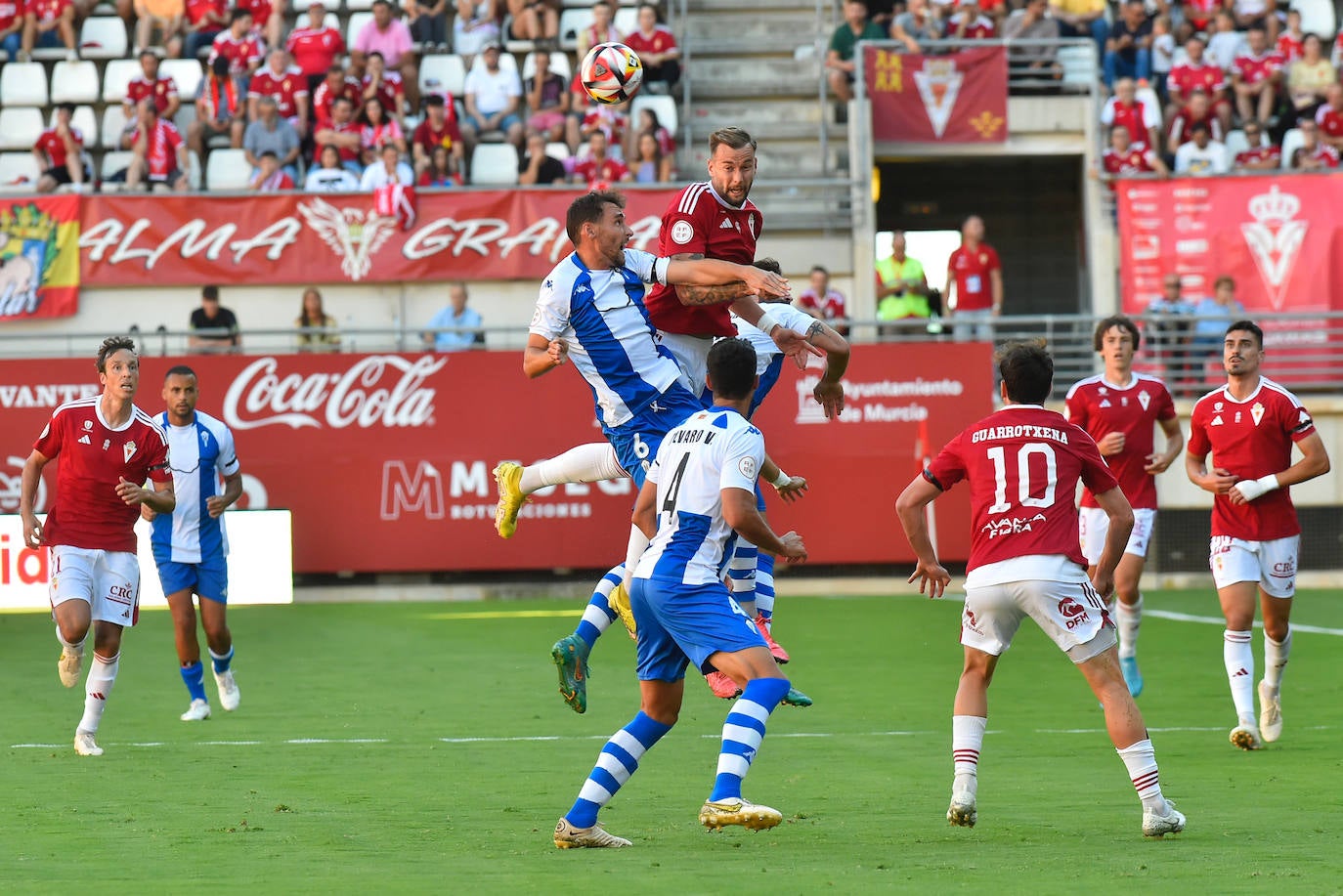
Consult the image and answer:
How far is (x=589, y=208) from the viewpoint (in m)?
9.00

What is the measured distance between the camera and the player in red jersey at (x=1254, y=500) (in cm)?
1072

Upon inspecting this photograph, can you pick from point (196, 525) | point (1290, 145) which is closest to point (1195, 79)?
point (1290, 145)

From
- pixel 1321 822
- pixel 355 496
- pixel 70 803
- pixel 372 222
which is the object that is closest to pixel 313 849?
pixel 70 803

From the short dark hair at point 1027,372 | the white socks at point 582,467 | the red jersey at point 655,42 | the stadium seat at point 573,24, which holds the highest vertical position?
the stadium seat at point 573,24

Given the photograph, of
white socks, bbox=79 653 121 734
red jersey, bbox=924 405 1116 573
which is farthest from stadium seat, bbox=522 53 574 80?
red jersey, bbox=924 405 1116 573

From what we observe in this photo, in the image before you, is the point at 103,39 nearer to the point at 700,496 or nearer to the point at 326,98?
the point at 326,98

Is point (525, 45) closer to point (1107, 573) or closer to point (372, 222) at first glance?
point (372, 222)

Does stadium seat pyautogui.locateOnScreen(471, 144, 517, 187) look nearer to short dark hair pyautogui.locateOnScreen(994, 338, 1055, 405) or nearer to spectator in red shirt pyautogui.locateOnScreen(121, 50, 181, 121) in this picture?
spectator in red shirt pyautogui.locateOnScreen(121, 50, 181, 121)

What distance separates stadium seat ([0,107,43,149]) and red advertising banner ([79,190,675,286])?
279cm

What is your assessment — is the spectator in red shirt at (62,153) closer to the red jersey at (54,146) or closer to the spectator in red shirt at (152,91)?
the red jersey at (54,146)

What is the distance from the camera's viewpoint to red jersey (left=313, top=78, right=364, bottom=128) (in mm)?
24469

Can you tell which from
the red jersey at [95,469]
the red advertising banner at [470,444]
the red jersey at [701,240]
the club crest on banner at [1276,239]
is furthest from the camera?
the club crest on banner at [1276,239]

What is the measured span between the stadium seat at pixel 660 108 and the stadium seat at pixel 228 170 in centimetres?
531

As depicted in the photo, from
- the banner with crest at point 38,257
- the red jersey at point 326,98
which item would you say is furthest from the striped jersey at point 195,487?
the red jersey at point 326,98
